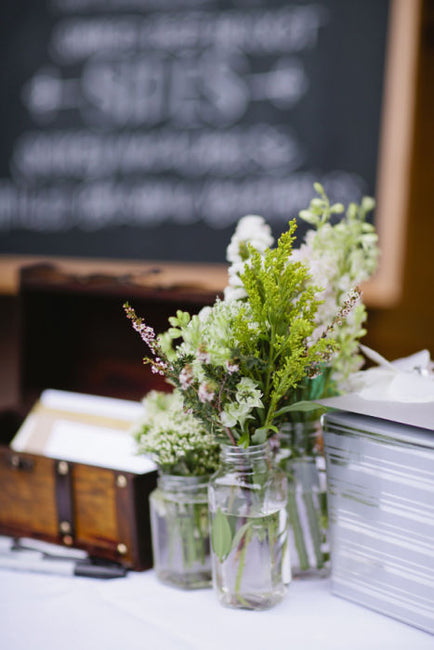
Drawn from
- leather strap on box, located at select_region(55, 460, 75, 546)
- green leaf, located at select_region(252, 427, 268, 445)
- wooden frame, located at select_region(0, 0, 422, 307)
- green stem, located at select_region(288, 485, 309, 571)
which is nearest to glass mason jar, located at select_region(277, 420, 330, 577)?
green stem, located at select_region(288, 485, 309, 571)

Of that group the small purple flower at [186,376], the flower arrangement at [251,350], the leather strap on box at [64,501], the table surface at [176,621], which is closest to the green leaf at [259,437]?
the flower arrangement at [251,350]

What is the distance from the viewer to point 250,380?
0.70m

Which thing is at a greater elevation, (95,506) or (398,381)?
(398,381)

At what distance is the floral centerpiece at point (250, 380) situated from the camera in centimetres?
→ 70

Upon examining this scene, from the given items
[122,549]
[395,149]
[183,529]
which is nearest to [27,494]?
[122,549]

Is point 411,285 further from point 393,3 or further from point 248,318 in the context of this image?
point 248,318

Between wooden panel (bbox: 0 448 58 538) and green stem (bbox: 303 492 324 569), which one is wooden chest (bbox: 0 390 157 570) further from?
green stem (bbox: 303 492 324 569)

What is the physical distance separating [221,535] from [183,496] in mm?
96

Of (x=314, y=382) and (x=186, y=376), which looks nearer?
(x=186, y=376)

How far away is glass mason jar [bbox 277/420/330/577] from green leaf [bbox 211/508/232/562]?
125 mm

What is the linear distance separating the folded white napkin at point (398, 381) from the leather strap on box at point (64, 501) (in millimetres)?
438

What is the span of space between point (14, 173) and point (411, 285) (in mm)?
1526

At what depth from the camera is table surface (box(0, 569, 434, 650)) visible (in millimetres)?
717

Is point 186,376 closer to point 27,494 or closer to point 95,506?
point 95,506
